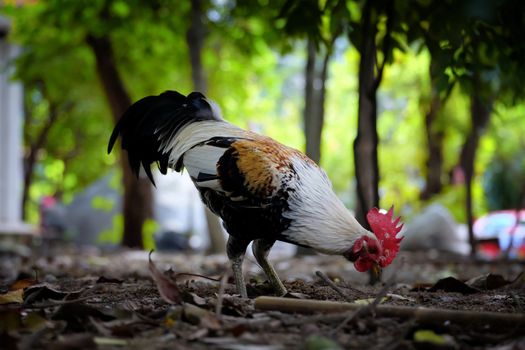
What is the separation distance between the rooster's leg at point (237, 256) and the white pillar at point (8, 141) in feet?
32.8

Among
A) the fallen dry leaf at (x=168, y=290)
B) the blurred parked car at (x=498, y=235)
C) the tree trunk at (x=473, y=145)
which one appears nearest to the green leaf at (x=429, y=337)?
the fallen dry leaf at (x=168, y=290)

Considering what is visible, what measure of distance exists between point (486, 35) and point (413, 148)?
19894 millimetres

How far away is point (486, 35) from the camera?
16.8ft

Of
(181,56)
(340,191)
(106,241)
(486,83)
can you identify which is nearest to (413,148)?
(340,191)

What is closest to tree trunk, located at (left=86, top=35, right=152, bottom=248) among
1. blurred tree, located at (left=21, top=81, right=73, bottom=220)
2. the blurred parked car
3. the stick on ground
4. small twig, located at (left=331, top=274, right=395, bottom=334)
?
the blurred parked car

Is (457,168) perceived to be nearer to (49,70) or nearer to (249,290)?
(49,70)

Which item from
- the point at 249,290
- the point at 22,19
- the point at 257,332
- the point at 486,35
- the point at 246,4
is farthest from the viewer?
the point at 22,19

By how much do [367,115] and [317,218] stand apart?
2472 millimetres

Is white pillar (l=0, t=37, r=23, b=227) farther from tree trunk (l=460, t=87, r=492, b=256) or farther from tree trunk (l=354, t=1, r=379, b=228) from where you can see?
tree trunk (l=354, t=1, r=379, b=228)

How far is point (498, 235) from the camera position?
17234 millimetres

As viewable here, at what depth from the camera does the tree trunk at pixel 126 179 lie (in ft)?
45.0

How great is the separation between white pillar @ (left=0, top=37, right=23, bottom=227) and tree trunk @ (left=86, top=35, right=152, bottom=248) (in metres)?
1.66

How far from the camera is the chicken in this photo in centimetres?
408

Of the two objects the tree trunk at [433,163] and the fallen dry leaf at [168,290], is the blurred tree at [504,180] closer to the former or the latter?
the tree trunk at [433,163]
